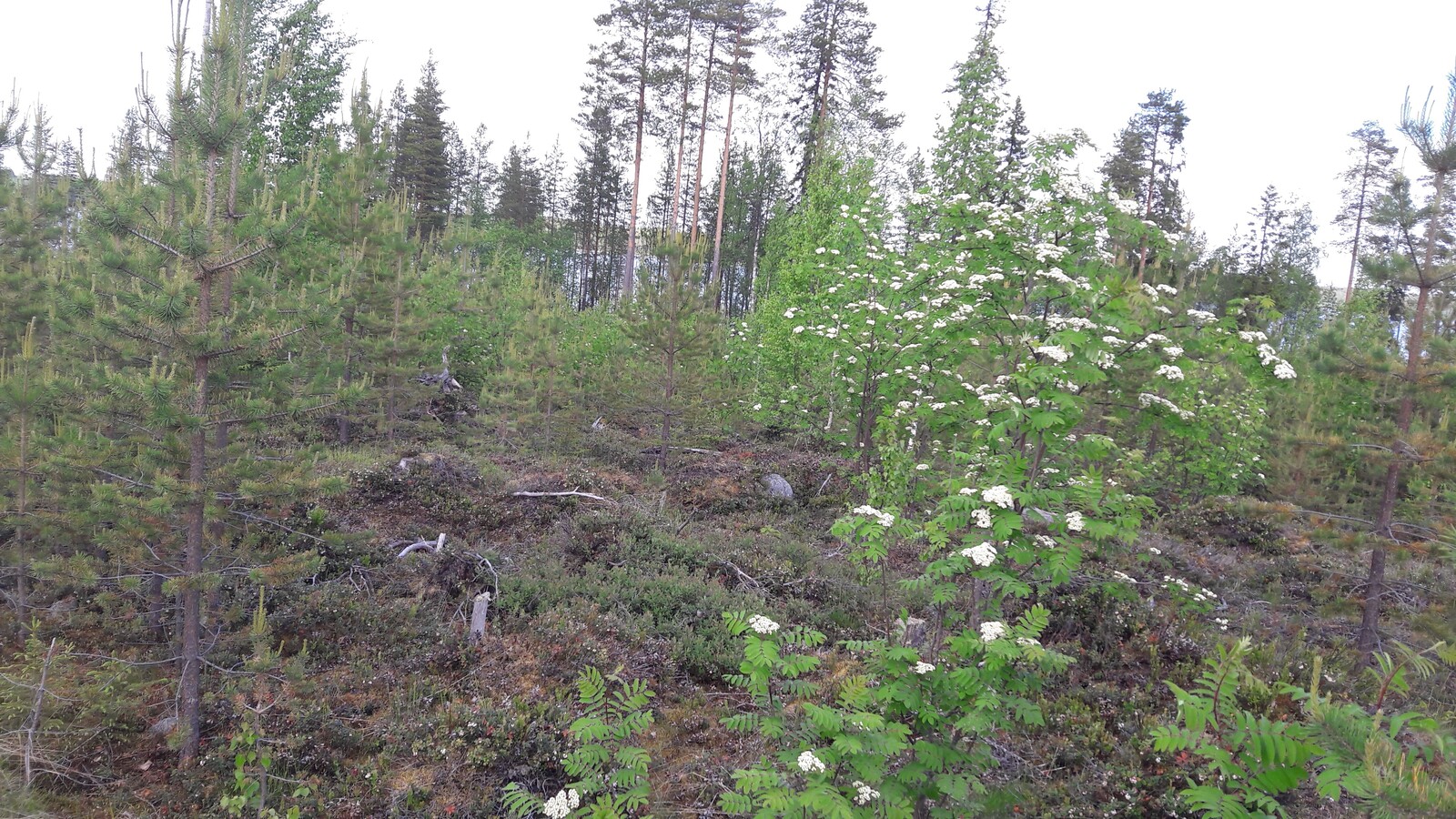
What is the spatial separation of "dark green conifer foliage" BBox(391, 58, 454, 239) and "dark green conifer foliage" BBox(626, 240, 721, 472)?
24.1 metres

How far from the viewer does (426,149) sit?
33219 mm

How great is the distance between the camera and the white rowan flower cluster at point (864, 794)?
350cm

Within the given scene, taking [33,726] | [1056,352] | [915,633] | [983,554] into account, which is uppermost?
[1056,352]

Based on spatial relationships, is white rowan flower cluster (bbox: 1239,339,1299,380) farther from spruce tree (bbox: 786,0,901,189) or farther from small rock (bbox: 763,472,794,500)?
spruce tree (bbox: 786,0,901,189)

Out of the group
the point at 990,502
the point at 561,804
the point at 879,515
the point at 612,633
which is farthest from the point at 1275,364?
the point at 612,633

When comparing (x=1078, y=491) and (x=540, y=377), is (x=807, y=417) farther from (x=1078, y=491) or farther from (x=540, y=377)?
(x=1078, y=491)

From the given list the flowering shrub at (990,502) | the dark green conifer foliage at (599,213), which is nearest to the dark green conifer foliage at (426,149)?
the dark green conifer foliage at (599,213)

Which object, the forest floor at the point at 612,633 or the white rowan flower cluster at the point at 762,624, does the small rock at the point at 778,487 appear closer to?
the forest floor at the point at 612,633

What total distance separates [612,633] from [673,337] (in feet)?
21.6

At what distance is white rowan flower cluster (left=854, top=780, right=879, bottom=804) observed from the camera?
350 centimetres

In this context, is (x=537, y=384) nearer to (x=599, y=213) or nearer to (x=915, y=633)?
(x=915, y=633)

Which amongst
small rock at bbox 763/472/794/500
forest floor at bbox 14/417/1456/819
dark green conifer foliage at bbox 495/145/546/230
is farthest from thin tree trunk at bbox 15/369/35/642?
dark green conifer foliage at bbox 495/145/546/230

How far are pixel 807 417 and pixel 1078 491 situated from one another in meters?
9.32

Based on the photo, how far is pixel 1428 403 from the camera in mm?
6961
